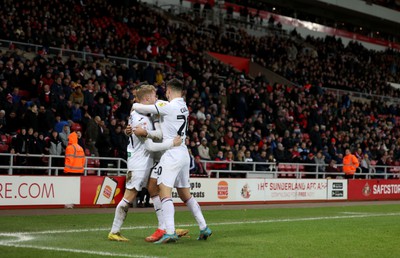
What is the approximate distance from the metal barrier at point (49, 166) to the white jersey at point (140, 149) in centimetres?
806

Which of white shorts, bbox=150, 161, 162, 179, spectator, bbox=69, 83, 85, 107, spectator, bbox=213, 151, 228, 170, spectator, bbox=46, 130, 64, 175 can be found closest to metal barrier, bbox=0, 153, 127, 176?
spectator, bbox=46, 130, 64, 175

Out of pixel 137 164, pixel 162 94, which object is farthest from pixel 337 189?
pixel 137 164

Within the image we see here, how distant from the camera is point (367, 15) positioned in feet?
188

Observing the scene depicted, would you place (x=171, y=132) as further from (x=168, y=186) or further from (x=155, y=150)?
(x=168, y=186)

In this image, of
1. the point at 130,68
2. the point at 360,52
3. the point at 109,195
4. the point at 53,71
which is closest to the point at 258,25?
the point at 360,52

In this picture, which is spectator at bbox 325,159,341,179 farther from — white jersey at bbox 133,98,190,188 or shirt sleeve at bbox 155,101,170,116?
shirt sleeve at bbox 155,101,170,116

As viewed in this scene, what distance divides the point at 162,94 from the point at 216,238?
15610mm

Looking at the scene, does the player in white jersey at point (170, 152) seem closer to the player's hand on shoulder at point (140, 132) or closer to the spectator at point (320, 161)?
the player's hand on shoulder at point (140, 132)

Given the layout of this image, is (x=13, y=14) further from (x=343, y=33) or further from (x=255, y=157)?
(x=343, y=33)

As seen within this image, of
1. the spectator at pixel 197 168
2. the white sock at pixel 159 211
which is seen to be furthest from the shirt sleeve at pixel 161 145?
the spectator at pixel 197 168

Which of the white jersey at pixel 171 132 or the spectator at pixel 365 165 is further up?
the white jersey at pixel 171 132

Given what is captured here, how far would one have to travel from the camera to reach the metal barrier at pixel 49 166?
18.8 metres

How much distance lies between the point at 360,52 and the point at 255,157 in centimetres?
3356

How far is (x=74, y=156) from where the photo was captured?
1948 centimetres
